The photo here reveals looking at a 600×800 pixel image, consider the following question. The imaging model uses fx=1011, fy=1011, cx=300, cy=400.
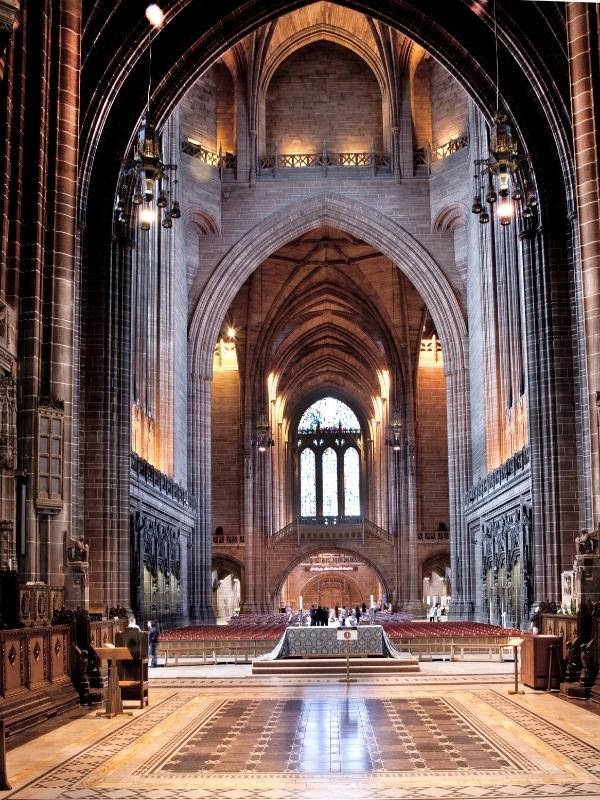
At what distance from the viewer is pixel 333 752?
8.80 m

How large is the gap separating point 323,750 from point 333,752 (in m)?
0.13

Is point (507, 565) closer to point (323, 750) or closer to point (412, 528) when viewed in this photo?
point (323, 750)

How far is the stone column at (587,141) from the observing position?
43.3 ft

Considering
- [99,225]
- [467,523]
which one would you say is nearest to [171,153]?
[99,225]

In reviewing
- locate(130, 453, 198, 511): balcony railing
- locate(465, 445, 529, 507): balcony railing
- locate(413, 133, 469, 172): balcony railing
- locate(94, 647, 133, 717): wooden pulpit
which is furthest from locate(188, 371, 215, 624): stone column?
locate(94, 647, 133, 717): wooden pulpit

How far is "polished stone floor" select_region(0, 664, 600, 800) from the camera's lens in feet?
24.0

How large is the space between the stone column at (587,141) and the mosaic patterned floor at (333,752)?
3.71m

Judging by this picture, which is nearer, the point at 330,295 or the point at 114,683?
the point at 114,683

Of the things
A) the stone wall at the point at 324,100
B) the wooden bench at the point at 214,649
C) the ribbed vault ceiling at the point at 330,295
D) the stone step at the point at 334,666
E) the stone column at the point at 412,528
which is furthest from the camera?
the stone column at the point at 412,528

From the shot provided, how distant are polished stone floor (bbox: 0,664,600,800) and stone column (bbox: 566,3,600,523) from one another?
11.5 ft

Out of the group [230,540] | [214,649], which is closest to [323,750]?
[214,649]

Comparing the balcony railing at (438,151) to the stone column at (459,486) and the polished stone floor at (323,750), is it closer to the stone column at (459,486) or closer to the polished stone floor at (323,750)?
the stone column at (459,486)

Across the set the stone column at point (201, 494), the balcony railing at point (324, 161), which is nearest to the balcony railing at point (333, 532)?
the stone column at point (201, 494)

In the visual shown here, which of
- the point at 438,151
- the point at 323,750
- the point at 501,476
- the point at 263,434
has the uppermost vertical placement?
the point at 438,151
